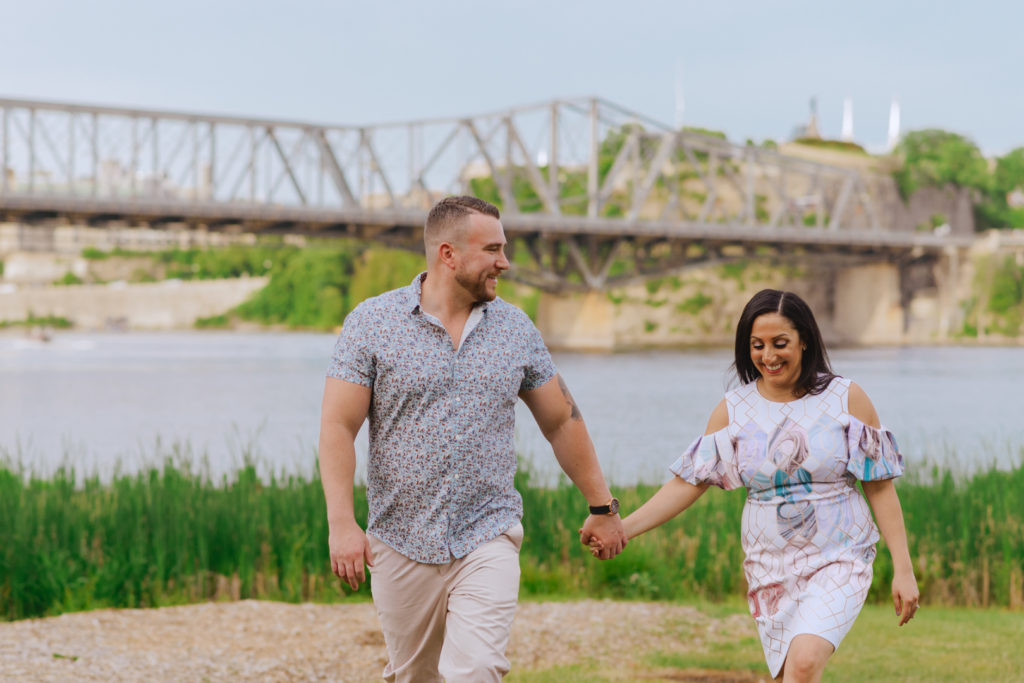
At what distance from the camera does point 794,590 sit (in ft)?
11.2

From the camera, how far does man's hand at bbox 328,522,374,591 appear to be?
3.32 metres

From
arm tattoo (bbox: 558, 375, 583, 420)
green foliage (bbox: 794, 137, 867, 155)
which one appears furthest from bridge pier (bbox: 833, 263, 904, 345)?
arm tattoo (bbox: 558, 375, 583, 420)

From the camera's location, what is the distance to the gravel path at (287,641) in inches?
222

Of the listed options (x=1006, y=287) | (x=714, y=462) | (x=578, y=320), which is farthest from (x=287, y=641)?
(x=1006, y=287)

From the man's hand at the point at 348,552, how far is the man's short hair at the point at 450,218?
2.50ft

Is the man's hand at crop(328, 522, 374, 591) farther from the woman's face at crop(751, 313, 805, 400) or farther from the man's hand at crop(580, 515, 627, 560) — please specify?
the woman's face at crop(751, 313, 805, 400)

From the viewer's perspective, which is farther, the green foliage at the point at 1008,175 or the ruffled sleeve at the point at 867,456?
the green foliage at the point at 1008,175

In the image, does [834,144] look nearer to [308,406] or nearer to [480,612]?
[308,406]

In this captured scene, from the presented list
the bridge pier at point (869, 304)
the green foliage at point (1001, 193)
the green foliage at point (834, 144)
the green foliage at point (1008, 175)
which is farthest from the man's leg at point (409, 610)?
the green foliage at point (834, 144)

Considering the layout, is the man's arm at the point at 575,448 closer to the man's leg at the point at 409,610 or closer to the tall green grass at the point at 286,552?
the man's leg at the point at 409,610

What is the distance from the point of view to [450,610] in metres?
3.47

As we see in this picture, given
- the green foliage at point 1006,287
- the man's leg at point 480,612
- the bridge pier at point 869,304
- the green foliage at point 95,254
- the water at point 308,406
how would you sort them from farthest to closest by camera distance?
the green foliage at point 95,254
the bridge pier at point 869,304
the green foliage at point 1006,287
the water at point 308,406
the man's leg at point 480,612

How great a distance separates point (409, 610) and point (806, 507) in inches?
42.7

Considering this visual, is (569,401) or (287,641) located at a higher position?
(569,401)
